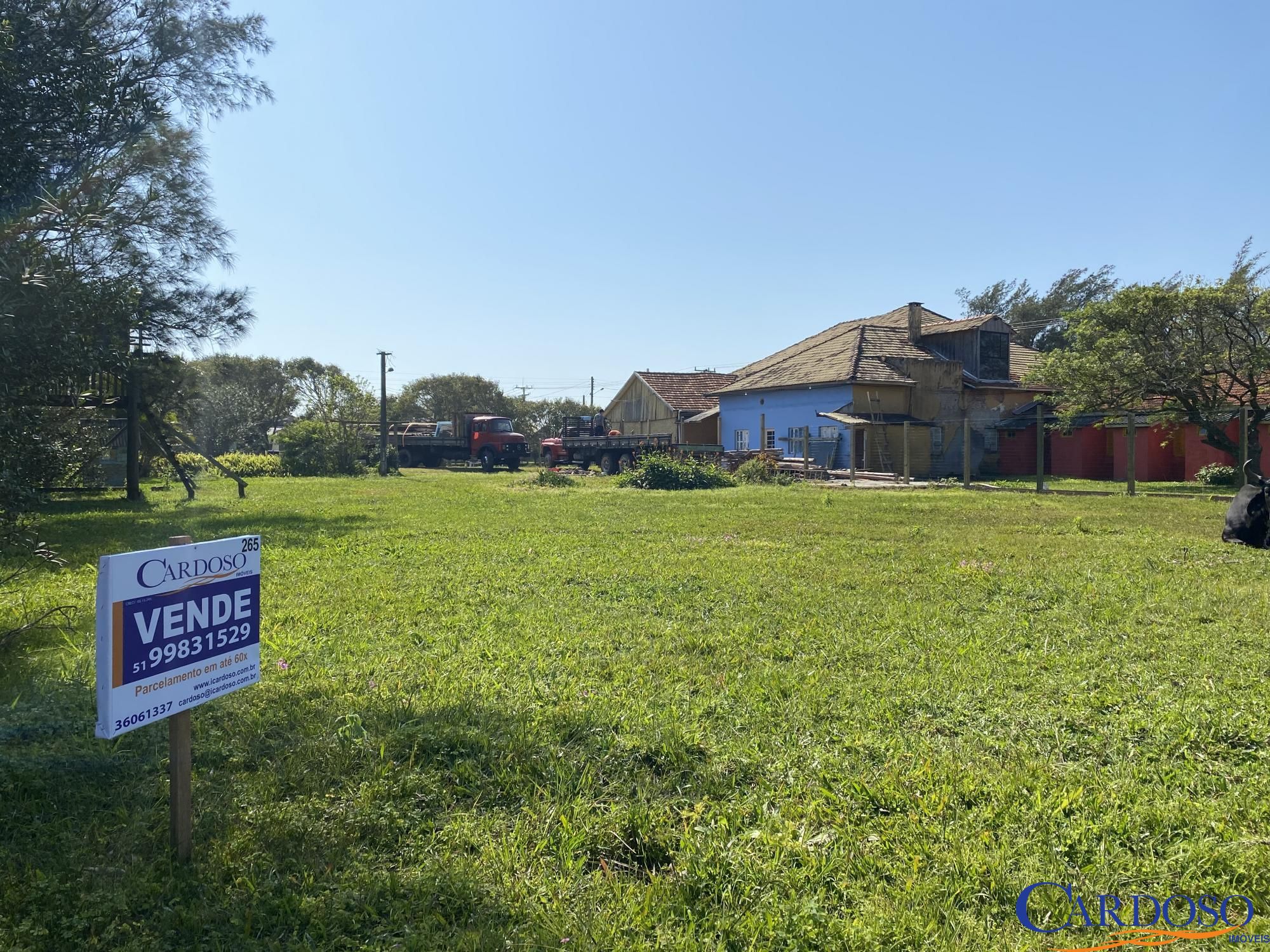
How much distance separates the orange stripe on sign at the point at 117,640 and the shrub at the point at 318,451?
3106cm

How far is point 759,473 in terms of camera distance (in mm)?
24547

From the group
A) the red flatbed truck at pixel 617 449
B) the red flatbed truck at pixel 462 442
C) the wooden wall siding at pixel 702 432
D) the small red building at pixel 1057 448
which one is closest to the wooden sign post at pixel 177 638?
the red flatbed truck at pixel 617 449

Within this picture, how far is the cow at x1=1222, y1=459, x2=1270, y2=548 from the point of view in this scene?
1000 cm

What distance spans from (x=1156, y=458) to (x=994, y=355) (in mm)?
7072

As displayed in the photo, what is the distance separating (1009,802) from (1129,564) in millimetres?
6489

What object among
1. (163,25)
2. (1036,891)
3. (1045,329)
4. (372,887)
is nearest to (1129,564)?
(1036,891)

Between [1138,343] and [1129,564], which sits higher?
[1138,343]

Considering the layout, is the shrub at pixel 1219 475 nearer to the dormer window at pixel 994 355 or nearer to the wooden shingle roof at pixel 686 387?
the dormer window at pixel 994 355

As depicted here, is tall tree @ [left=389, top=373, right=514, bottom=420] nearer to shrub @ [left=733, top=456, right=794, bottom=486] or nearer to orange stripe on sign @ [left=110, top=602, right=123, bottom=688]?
shrub @ [left=733, top=456, right=794, bottom=486]

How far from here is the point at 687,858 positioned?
9.62ft

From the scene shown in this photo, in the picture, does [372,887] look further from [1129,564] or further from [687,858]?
[1129,564]

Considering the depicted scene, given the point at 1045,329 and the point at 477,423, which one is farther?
the point at 1045,329

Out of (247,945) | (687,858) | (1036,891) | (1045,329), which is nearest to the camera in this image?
(247,945)

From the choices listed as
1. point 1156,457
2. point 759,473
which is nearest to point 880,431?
point 759,473
